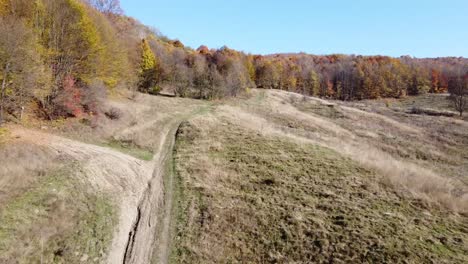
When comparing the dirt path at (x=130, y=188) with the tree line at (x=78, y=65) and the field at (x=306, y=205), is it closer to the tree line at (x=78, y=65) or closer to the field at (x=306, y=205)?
the field at (x=306, y=205)

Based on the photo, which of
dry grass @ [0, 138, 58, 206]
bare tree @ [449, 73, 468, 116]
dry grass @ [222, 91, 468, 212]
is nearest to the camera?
dry grass @ [0, 138, 58, 206]

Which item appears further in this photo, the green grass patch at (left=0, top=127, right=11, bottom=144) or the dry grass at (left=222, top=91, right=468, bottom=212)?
the green grass patch at (left=0, top=127, right=11, bottom=144)

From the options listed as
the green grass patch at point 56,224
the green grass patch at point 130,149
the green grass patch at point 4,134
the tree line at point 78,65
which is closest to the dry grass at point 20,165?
the green grass patch at point 56,224

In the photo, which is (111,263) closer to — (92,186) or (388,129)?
(92,186)

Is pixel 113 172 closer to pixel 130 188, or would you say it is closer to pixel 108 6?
pixel 130 188

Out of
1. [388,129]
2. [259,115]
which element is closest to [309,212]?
[259,115]

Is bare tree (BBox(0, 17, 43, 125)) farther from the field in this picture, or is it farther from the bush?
the field

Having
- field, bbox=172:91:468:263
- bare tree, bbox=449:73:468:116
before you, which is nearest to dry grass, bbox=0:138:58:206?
field, bbox=172:91:468:263

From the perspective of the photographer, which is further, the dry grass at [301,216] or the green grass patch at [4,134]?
the green grass patch at [4,134]
